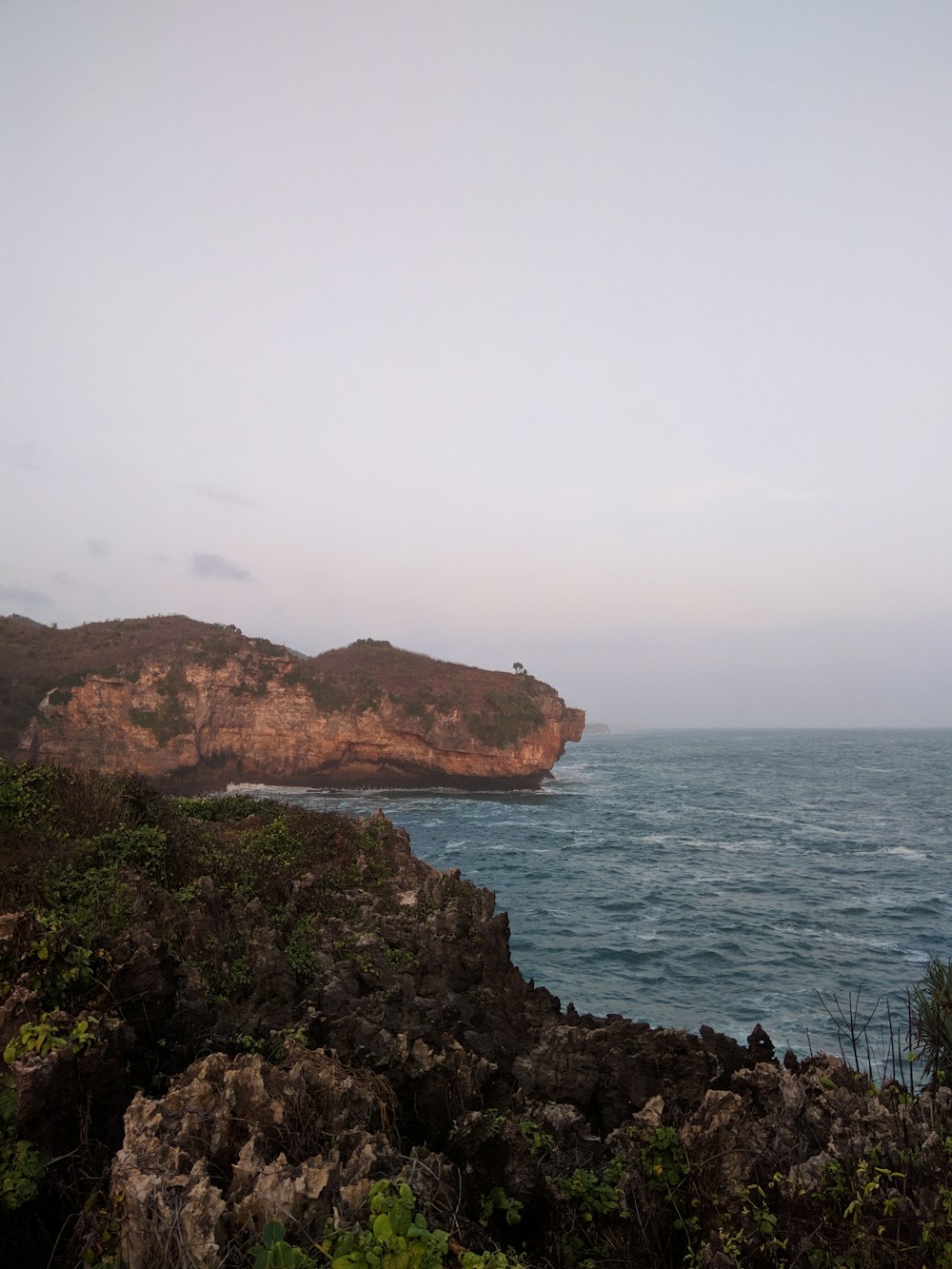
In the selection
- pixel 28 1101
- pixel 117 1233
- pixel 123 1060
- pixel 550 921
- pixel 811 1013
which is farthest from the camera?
pixel 550 921

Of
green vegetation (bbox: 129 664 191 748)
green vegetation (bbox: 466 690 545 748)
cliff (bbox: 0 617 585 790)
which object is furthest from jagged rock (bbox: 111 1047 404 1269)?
green vegetation (bbox: 466 690 545 748)

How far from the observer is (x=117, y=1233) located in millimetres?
4461

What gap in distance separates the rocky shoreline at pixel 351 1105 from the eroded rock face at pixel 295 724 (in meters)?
49.4

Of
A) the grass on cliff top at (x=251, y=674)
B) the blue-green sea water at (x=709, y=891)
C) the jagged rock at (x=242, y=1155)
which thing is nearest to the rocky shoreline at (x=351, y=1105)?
the jagged rock at (x=242, y=1155)

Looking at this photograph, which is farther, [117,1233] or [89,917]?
[89,917]

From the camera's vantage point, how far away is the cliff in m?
55.2

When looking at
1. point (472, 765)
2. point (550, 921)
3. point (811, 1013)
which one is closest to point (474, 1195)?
point (811, 1013)

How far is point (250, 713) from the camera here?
198 feet

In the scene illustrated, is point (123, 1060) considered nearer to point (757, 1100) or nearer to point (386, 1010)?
point (386, 1010)

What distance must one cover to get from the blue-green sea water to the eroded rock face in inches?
164

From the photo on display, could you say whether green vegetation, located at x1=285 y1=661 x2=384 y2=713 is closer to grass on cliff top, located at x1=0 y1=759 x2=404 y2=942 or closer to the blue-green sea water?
the blue-green sea water

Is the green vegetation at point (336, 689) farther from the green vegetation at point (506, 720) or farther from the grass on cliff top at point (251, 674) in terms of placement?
the green vegetation at point (506, 720)

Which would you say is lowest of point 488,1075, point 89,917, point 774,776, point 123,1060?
point 774,776

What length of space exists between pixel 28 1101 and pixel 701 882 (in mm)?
28995
